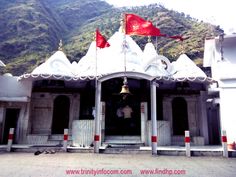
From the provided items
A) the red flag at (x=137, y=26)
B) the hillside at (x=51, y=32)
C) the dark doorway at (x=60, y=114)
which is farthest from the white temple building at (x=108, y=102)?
the hillside at (x=51, y=32)

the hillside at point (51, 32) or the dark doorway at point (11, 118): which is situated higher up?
the hillside at point (51, 32)

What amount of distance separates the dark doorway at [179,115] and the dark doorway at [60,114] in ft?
25.1

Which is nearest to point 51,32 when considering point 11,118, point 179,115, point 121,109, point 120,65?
point 11,118

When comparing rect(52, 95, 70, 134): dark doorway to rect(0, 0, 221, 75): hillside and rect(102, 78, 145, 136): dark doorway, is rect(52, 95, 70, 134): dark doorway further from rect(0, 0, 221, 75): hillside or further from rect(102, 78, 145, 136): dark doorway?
rect(0, 0, 221, 75): hillside

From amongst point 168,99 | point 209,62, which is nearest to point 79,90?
point 168,99

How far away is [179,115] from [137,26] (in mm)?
7687

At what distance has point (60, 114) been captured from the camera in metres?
15.7

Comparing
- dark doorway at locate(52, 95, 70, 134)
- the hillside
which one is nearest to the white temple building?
dark doorway at locate(52, 95, 70, 134)

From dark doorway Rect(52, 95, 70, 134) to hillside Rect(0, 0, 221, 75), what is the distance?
93.9ft

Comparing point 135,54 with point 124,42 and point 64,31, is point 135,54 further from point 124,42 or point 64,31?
point 64,31

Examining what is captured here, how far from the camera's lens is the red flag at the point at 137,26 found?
1102 cm

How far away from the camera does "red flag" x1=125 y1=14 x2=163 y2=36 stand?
11.0 m

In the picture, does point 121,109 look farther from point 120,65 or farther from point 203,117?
point 203,117

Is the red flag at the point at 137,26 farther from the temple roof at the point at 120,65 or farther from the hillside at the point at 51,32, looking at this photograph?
the hillside at the point at 51,32
